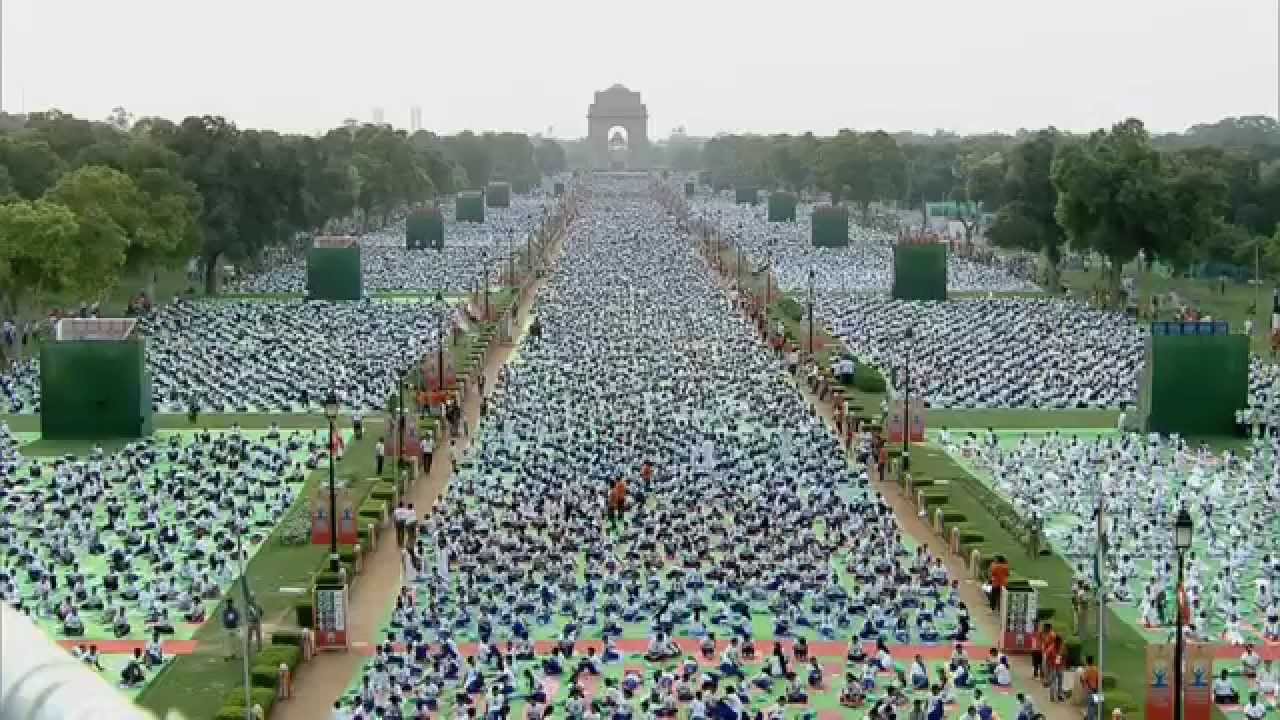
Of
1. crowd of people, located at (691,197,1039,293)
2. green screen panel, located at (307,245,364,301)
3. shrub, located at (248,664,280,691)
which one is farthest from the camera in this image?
crowd of people, located at (691,197,1039,293)

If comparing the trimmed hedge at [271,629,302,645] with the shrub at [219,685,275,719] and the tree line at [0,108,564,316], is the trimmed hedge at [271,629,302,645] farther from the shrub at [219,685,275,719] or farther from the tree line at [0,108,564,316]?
the tree line at [0,108,564,316]

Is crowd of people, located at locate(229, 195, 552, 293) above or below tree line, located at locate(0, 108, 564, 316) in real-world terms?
below

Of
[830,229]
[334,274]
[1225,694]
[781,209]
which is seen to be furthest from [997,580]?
[781,209]

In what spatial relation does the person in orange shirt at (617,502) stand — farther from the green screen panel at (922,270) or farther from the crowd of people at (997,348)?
the green screen panel at (922,270)

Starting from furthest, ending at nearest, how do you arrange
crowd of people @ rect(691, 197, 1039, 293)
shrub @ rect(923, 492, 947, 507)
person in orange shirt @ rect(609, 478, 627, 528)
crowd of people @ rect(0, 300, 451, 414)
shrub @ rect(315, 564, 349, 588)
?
1. crowd of people @ rect(691, 197, 1039, 293)
2. crowd of people @ rect(0, 300, 451, 414)
3. shrub @ rect(923, 492, 947, 507)
4. person in orange shirt @ rect(609, 478, 627, 528)
5. shrub @ rect(315, 564, 349, 588)

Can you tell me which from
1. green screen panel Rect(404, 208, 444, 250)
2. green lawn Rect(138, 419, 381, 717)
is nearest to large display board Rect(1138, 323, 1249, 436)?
green lawn Rect(138, 419, 381, 717)

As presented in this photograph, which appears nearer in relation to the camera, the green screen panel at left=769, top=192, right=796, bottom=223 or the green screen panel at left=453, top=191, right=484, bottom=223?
the green screen panel at left=769, top=192, right=796, bottom=223
